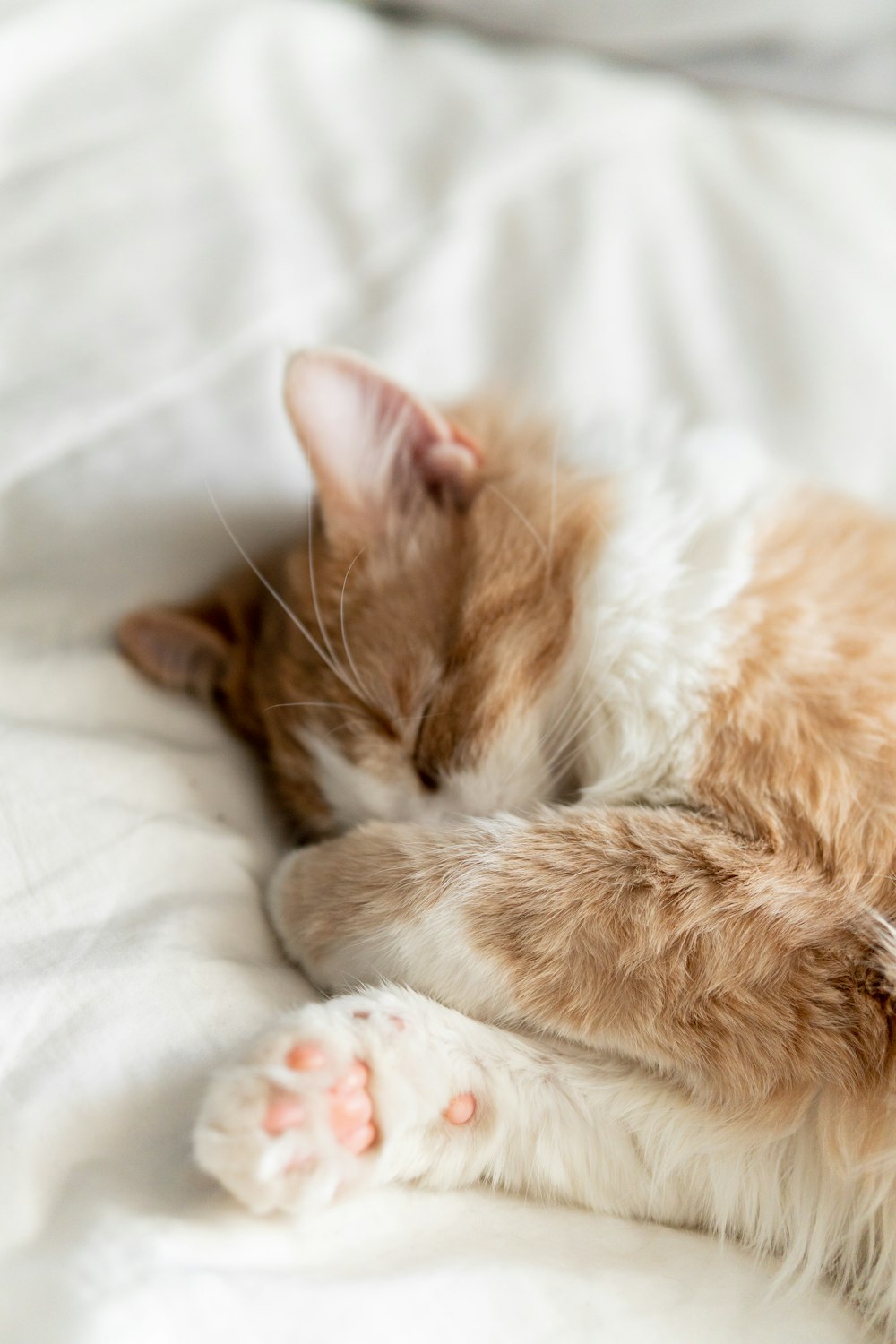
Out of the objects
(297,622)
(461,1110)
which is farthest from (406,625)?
(461,1110)

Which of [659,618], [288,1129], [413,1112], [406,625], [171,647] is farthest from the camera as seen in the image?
[171,647]

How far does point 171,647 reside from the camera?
1.81 m

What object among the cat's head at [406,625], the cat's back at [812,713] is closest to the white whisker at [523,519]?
the cat's head at [406,625]

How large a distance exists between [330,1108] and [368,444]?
1.02m

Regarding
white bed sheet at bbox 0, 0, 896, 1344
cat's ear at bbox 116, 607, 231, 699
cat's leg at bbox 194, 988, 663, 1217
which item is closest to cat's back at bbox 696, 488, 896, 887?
cat's leg at bbox 194, 988, 663, 1217

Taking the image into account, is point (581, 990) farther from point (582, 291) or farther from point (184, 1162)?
point (582, 291)

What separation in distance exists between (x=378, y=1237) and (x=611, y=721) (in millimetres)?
717

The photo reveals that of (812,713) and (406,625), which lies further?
(406,625)

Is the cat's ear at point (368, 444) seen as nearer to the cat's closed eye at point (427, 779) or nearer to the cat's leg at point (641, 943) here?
the cat's closed eye at point (427, 779)

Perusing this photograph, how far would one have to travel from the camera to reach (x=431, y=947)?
1366 millimetres

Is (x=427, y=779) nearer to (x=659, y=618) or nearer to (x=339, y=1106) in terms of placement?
(x=659, y=618)

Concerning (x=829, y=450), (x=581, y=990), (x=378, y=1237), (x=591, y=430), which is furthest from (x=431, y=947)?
(x=829, y=450)

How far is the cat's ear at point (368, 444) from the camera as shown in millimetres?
1652

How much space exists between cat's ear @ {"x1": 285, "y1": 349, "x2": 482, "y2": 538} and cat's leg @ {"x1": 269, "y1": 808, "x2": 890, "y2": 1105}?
0.59 metres
